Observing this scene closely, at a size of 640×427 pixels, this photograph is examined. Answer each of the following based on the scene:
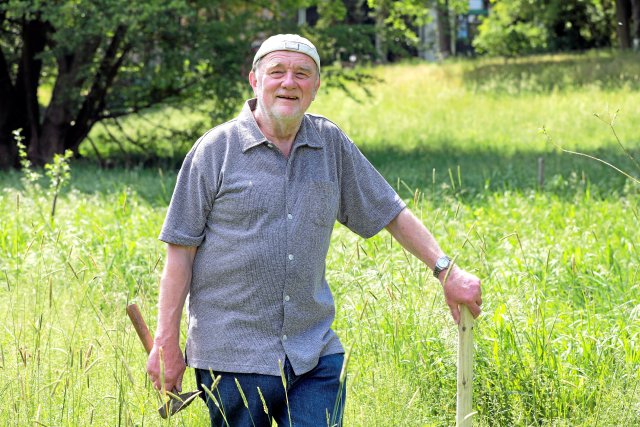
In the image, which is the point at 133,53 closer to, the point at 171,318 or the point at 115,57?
the point at 115,57

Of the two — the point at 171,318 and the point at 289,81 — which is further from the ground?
the point at 289,81

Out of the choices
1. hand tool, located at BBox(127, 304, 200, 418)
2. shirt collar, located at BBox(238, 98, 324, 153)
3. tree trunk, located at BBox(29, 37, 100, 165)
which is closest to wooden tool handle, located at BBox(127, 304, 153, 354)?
hand tool, located at BBox(127, 304, 200, 418)

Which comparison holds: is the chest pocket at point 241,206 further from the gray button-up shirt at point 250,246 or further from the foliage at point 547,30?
the foliage at point 547,30

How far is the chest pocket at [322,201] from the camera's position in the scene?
368 centimetres

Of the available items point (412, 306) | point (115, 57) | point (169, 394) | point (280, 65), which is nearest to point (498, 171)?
point (115, 57)

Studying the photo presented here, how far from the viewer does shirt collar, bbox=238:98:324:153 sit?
3643 mm

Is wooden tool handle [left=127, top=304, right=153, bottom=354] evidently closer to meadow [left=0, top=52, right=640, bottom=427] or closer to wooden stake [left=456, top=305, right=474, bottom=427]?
meadow [left=0, top=52, right=640, bottom=427]

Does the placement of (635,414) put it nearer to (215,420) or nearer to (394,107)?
(215,420)

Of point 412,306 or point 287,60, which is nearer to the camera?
point 287,60

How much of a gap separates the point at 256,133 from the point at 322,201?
314mm

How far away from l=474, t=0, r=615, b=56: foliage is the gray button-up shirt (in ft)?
119

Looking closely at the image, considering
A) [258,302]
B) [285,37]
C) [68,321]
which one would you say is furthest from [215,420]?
[68,321]

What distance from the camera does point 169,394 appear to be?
351 cm

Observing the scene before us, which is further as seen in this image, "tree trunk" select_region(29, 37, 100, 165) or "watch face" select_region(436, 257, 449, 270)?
"tree trunk" select_region(29, 37, 100, 165)
